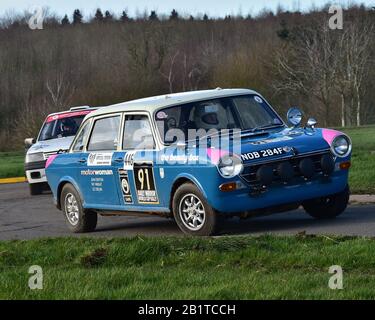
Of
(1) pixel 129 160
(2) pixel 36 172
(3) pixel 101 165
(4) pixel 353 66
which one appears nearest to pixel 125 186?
(1) pixel 129 160

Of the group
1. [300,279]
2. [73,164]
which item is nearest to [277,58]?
[73,164]

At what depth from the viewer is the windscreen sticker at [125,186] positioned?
12.0m

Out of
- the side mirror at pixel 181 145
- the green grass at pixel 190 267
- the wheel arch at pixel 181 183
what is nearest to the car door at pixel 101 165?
the wheel arch at pixel 181 183

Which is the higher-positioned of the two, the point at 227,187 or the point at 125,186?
the point at 227,187

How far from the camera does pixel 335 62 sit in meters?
69.9

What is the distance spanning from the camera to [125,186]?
12.1 metres

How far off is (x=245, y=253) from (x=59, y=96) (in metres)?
75.9

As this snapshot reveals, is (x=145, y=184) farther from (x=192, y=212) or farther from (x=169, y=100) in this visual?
(x=169, y=100)

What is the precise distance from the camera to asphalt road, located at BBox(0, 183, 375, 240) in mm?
11326

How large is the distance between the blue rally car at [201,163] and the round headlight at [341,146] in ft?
0.04

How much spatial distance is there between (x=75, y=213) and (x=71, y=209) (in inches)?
4.1

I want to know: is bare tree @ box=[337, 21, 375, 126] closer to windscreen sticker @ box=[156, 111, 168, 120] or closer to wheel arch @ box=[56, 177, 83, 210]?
wheel arch @ box=[56, 177, 83, 210]
